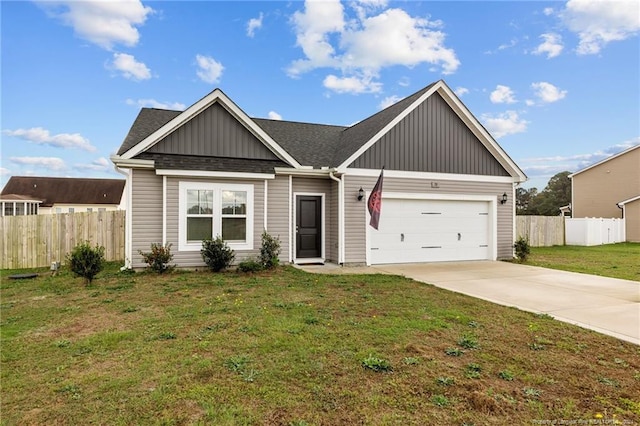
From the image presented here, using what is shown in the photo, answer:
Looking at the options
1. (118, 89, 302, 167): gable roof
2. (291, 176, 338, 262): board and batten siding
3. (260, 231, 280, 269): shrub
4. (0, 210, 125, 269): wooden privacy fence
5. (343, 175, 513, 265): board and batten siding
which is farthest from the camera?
(291, 176, 338, 262): board and batten siding

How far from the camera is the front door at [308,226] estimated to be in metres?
11.5

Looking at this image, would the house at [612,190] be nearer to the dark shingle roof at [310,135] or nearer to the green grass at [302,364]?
the dark shingle roof at [310,135]

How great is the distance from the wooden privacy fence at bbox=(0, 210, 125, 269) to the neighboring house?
2684 cm

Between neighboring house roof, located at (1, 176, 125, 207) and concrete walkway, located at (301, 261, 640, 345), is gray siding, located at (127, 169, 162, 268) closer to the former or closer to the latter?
concrete walkway, located at (301, 261, 640, 345)

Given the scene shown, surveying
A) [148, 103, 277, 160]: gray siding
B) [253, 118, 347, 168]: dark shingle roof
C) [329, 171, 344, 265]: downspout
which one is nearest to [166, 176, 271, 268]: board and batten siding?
[148, 103, 277, 160]: gray siding

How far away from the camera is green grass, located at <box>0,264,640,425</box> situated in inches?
109

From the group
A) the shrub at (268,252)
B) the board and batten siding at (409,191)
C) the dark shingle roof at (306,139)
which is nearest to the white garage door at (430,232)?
→ the board and batten siding at (409,191)

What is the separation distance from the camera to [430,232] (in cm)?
1202

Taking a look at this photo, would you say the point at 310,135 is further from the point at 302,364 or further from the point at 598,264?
the point at 302,364

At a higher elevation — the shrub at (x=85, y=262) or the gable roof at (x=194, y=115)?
the gable roof at (x=194, y=115)

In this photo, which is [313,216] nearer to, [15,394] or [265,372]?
[265,372]

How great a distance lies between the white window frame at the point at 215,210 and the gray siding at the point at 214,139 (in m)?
0.90

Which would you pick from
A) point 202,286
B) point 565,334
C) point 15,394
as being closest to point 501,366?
point 565,334

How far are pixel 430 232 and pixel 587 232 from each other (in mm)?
13001
